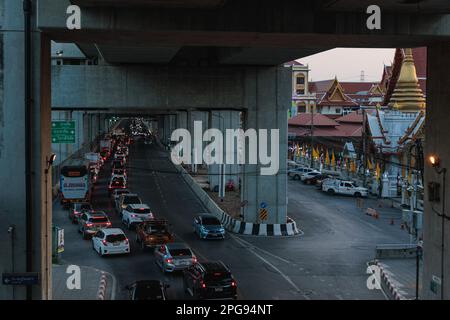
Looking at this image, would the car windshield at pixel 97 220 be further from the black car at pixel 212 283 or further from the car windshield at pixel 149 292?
the car windshield at pixel 149 292

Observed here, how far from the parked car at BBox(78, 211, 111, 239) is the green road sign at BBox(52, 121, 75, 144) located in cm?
676

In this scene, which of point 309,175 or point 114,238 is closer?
point 114,238

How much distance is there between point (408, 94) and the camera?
56.8 meters

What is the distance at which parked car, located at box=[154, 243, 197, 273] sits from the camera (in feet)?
72.2

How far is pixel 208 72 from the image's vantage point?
30.8 meters

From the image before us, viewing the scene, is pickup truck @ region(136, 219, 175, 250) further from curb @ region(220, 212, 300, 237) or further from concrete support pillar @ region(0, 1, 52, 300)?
concrete support pillar @ region(0, 1, 52, 300)

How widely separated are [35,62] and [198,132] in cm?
4928

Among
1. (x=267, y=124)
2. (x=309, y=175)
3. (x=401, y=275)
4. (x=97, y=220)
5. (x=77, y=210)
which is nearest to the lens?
(x=401, y=275)

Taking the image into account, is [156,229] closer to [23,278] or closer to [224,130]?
[23,278]

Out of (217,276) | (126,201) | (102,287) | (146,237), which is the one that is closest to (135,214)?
(126,201)

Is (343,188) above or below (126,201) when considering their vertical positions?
below

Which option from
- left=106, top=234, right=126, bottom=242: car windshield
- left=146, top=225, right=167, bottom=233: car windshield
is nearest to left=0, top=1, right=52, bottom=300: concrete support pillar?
left=106, top=234, right=126, bottom=242: car windshield

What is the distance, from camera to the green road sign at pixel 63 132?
36156mm

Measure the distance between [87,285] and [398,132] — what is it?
38679mm
